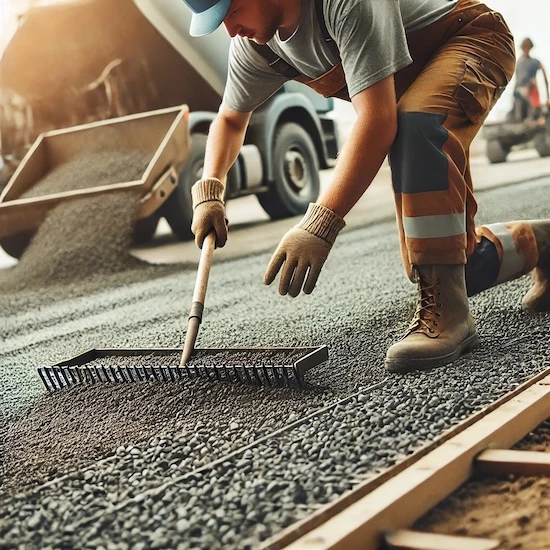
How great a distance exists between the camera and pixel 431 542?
1099mm

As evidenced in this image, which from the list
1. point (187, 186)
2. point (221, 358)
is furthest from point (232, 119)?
point (187, 186)

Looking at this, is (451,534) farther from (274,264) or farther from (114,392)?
(114,392)

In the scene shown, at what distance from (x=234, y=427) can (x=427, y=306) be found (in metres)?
0.62

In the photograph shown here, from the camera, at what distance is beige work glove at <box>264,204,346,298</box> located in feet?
5.98

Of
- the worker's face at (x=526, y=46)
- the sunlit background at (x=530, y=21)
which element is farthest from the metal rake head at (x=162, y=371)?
the worker's face at (x=526, y=46)

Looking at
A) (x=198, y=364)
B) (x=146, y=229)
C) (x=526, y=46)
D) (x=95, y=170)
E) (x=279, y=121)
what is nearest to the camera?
(x=198, y=364)

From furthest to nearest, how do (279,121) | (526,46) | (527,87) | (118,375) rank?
1. (527,87)
2. (526,46)
3. (279,121)
4. (118,375)

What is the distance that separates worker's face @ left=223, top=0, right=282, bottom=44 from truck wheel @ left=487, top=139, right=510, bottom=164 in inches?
211

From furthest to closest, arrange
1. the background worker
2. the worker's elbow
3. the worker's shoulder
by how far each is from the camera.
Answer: the background worker, the worker's elbow, the worker's shoulder

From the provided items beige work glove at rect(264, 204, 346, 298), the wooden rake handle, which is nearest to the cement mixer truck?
the wooden rake handle

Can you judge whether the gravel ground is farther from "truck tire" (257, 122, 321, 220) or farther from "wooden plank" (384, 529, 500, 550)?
"truck tire" (257, 122, 321, 220)

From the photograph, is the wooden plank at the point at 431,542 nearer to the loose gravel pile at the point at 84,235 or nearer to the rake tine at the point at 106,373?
the rake tine at the point at 106,373


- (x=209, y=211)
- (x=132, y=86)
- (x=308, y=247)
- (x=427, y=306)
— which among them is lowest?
(x=427, y=306)

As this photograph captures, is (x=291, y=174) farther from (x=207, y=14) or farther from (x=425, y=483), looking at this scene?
(x=425, y=483)
